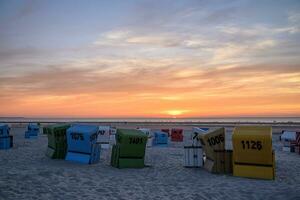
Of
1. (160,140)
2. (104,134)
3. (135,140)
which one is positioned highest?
(135,140)

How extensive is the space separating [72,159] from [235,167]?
777 centimetres

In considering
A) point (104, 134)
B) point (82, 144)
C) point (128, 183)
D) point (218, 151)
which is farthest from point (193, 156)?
point (104, 134)

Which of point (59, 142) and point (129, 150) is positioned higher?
point (59, 142)

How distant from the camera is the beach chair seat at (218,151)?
14.2 meters

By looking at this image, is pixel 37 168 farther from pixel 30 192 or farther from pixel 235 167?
pixel 235 167

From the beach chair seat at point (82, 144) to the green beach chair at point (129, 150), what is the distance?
123 centimetres

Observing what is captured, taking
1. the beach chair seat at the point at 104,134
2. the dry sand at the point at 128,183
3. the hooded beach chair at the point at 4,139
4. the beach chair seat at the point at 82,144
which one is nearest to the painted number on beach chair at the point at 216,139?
the dry sand at the point at 128,183

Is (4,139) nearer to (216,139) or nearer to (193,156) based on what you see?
(193,156)

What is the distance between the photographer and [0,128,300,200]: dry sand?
10.0 meters

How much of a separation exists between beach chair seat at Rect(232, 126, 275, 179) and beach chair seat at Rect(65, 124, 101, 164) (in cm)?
667

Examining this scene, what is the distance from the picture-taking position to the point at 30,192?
974 cm

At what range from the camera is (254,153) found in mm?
13156

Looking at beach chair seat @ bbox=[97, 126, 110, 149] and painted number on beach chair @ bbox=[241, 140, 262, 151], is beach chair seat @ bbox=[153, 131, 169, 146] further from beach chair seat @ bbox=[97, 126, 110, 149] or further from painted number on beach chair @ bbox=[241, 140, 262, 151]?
painted number on beach chair @ bbox=[241, 140, 262, 151]

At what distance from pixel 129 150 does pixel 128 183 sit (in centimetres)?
368
